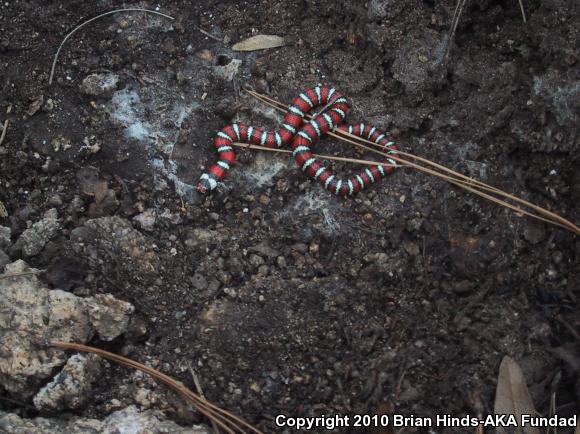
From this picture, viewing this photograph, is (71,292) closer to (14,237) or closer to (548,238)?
(14,237)

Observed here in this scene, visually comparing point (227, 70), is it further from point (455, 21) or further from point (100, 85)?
point (455, 21)

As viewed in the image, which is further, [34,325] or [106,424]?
[34,325]

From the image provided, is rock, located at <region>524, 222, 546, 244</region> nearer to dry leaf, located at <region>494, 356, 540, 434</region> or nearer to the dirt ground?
the dirt ground

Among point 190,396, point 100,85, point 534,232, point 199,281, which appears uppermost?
point 100,85

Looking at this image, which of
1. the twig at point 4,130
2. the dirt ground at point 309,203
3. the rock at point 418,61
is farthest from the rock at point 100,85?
the rock at point 418,61

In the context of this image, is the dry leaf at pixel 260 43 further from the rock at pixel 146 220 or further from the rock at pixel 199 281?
the rock at pixel 199 281

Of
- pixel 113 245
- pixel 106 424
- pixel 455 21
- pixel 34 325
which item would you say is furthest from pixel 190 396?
pixel 455 21

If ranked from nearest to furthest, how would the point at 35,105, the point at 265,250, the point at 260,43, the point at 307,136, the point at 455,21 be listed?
the point at 265,250 < the point at 455,21 < the point at 35,105 < the point at 307,136 < the point at 260,43

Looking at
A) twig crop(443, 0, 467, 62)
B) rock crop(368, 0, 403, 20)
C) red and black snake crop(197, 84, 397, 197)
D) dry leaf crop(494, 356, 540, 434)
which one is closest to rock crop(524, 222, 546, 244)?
dry leaf crop(494, 356, 540, 434)
